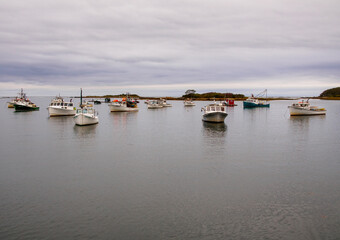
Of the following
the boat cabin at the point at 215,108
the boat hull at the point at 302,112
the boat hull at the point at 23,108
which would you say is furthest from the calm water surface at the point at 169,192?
the boat hull at the point at 23,108

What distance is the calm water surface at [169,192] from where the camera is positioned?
15.3m

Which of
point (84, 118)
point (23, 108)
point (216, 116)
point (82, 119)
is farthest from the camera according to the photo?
point (23, 108)

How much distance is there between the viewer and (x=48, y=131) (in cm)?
5238

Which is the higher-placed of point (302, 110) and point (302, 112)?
point (302, 110)

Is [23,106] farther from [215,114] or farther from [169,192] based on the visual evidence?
[169,192]

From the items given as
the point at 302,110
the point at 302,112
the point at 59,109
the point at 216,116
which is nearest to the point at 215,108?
the point at 216,116

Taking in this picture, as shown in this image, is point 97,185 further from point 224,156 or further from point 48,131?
point 48,131

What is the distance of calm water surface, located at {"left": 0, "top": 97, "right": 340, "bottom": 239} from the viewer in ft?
50.3

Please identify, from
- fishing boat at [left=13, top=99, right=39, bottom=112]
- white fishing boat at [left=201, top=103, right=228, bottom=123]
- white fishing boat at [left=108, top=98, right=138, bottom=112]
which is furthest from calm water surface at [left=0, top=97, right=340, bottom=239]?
fishing boat at [left=13, top=99, right=39, bottom=112]

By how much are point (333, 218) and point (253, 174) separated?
28.4 ft

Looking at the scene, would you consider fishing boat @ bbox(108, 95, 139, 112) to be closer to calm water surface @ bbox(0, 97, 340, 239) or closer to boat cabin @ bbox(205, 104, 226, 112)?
boat cabin @ bbox(205, 104, 226, 112)

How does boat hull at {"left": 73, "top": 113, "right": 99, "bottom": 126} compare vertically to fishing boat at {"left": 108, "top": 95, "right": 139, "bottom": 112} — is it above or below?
below

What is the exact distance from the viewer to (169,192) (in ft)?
67.6

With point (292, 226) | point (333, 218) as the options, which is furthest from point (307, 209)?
point (292, 226)
